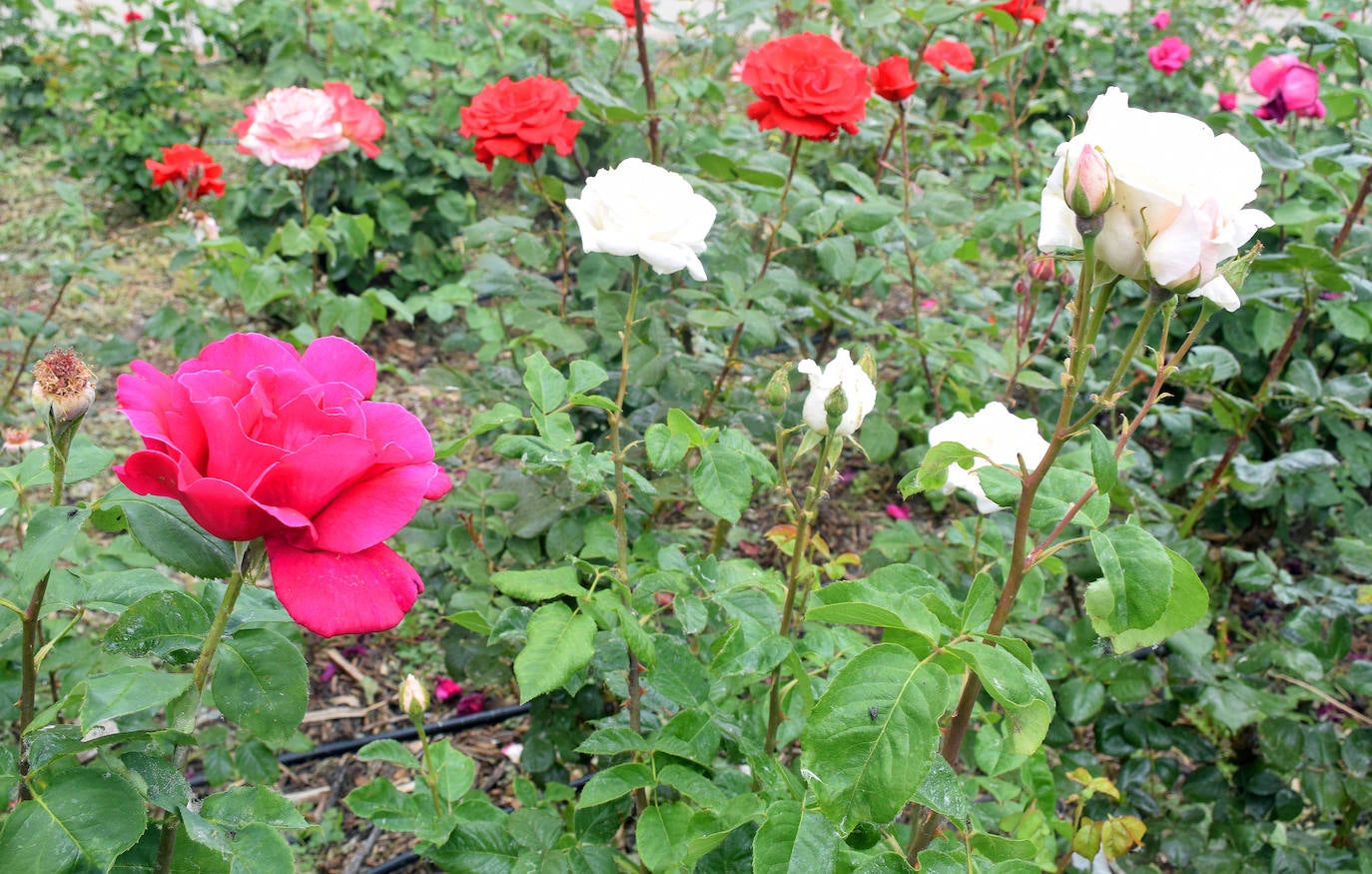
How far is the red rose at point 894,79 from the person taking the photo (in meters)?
2.19

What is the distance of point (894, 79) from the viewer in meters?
2.21

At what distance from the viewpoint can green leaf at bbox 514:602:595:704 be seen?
962 millimetres

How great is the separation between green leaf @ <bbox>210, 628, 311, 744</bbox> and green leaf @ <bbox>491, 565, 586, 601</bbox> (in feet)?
0.88

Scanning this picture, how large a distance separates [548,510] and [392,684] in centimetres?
79

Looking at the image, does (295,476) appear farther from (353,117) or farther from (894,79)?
(353,117)

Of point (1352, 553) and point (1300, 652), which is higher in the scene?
point (1352, 553)

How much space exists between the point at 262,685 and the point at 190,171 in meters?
2.29

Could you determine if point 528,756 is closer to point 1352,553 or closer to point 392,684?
point 392,684

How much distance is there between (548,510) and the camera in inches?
68.1

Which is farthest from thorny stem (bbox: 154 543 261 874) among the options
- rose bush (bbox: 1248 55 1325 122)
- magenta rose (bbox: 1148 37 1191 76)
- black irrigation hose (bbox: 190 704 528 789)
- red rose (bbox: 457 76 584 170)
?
magenta rose (bbox: 1148 37 1191 76)

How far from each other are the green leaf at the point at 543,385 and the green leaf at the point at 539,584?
0.19 meters

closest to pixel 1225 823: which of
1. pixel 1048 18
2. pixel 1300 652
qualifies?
pixel 1300 652

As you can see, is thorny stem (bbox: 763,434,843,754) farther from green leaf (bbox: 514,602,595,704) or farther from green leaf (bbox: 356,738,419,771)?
green leaf (bbox: 356,738,419,771)

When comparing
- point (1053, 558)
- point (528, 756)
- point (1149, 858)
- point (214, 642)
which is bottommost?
point (1149, 858)
